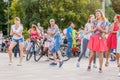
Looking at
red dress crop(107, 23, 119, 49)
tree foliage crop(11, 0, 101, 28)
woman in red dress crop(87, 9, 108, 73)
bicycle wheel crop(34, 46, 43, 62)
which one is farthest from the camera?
tree foliage crop(11, 0, 101, 28)

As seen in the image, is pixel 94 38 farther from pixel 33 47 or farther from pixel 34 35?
pixel 34 35

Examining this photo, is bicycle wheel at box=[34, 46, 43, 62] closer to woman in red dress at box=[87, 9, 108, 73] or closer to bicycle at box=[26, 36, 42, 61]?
bicycle at box=[26, 36, 42, 61]

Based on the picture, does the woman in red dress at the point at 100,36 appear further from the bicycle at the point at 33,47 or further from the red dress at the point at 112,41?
the bicycle at the point at 33,47

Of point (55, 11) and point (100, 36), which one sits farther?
point (55, 11)

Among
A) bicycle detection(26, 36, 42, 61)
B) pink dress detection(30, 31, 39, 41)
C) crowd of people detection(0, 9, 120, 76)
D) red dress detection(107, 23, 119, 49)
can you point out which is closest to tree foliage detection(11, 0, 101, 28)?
pink dress detection(30, 31, 39, 41)

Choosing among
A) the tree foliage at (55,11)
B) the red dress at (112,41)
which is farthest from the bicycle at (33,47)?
the tree foliage at (55,11)

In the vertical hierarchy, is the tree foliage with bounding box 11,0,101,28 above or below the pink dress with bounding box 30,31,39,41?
above

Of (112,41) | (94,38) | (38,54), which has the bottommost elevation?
(38,54)

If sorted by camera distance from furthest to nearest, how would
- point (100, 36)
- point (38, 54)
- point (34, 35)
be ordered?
point (34, 35), point (38, 54), point (100, 36)

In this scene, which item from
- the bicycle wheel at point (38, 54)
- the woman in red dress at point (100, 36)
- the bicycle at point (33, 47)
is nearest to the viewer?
the woman in red dress at point (100, 36)

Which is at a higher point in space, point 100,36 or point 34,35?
point 100,36

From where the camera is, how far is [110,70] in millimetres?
14016

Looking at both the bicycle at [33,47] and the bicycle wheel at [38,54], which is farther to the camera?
the bicycle at [33,47]

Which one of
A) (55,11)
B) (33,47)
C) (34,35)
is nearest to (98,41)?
(33,47)
